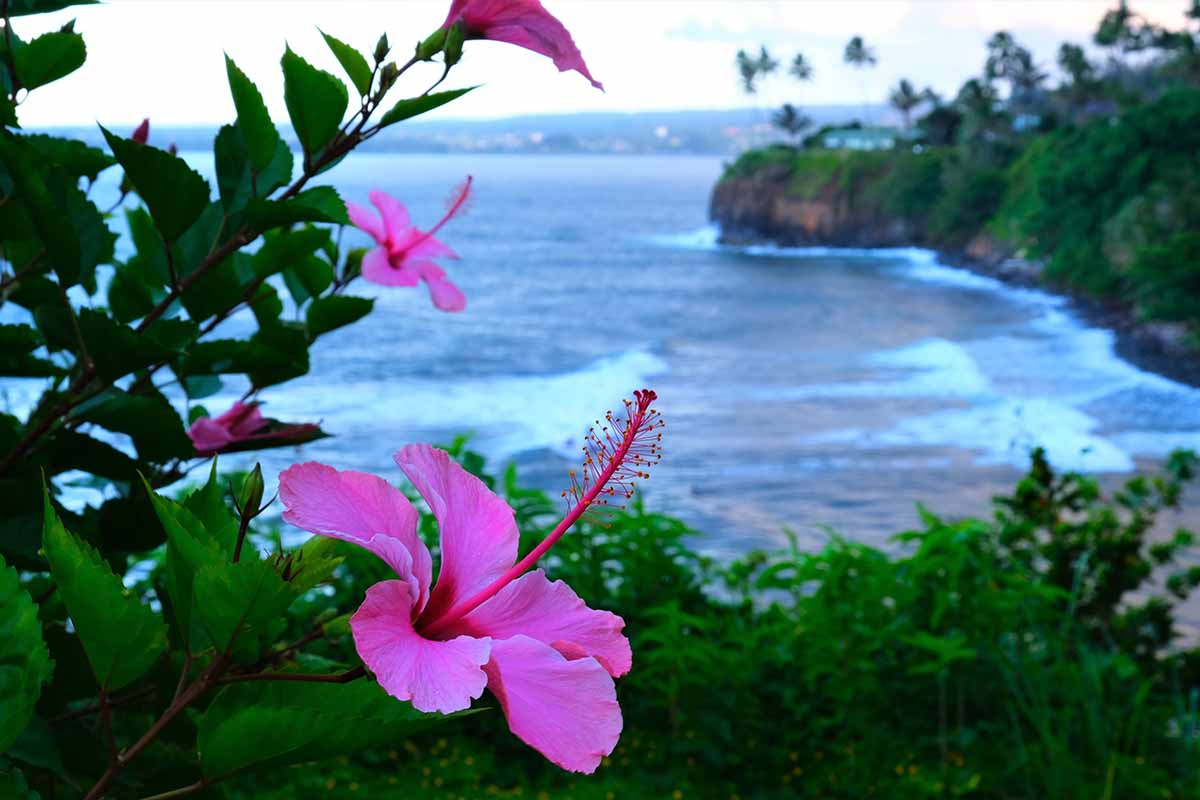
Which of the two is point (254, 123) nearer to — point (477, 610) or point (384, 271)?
point (384, 271)

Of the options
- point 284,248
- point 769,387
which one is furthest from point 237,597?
point 769,387

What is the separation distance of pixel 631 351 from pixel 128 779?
89.8ft

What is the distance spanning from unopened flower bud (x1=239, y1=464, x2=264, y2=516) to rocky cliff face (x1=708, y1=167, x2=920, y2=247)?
5077 centimetres

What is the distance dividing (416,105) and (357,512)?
425 mm

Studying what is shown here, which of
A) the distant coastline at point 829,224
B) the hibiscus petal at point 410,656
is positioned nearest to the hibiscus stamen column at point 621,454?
the hibiscus petal at point 410,656

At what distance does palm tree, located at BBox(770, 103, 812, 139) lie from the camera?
58406 millimetres

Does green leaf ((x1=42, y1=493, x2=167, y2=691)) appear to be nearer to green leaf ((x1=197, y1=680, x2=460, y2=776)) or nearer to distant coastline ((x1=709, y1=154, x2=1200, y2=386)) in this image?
green leaf ((x1=197, y1=680, x2=460, y2=776))

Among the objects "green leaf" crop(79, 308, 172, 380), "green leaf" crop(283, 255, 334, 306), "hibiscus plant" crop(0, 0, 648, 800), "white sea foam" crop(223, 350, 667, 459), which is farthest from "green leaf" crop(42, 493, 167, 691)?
"white sea foam" crop(223, 350, 667, 459)

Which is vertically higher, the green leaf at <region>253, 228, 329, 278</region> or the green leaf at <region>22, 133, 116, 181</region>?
the green leaf at <region>22, 133, 116, 181</region>

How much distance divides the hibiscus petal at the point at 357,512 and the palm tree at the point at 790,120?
196ft

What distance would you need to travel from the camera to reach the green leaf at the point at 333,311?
1.34 m

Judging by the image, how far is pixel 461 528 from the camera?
0.66 m

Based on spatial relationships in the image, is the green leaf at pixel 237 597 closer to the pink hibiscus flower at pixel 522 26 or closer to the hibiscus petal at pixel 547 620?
the hibiscus petal at pixel 547 620

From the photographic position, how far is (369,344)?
29.0 meters
